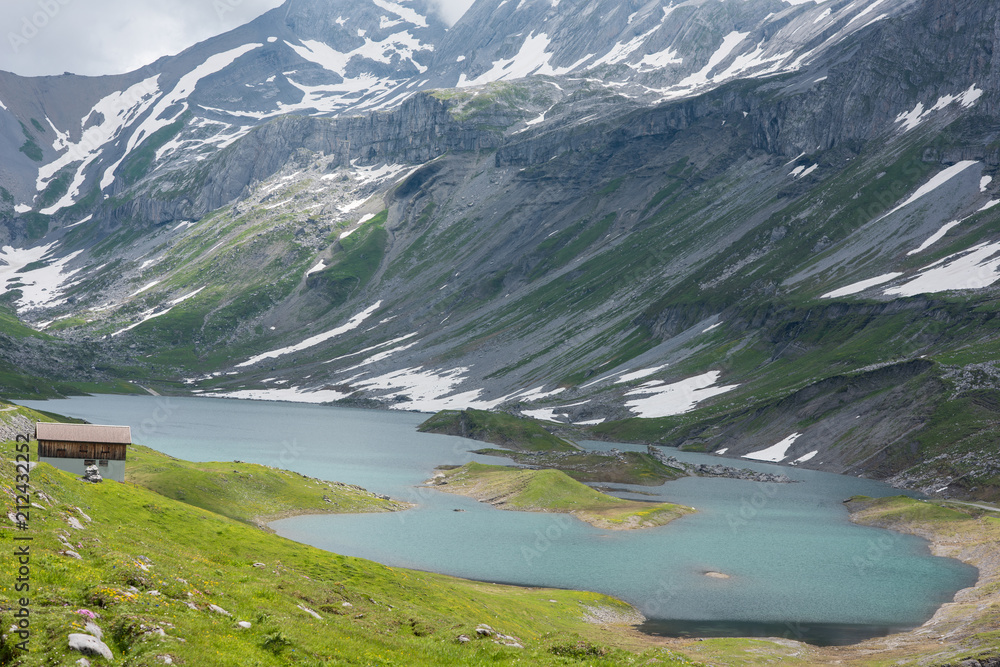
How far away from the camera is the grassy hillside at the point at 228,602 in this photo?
21.3 metres

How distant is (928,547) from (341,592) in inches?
2983

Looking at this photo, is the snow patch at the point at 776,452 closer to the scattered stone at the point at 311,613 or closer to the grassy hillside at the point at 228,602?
the grassy hillside at the point at 228,602

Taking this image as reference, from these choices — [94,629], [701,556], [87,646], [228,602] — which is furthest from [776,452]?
[87,646]

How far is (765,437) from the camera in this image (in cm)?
18000

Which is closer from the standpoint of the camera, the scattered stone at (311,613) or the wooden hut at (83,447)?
the scattered stone at (311,613)

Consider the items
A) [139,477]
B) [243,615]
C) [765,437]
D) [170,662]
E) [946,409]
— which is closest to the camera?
[170,662]

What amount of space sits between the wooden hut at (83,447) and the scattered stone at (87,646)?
123 feet

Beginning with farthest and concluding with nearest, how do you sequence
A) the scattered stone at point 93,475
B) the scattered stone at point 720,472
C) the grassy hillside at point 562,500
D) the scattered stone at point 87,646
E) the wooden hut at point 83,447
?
the scattered stone at point 720,472
the grassy hillside at point 562,500
the wooden hut at point 83,447
the scattered stone at point 93,475
the scattered stone at point 87,646

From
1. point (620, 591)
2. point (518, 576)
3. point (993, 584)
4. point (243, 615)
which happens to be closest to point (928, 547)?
point (993, 584)

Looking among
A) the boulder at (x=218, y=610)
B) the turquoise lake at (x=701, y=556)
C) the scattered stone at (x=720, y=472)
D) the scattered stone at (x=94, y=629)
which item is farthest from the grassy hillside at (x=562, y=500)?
the scattered stone at (x=94, y=629)

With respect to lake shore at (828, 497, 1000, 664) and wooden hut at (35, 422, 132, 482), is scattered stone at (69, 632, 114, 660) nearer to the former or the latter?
wooden hut at (35, 422, 132, 482)

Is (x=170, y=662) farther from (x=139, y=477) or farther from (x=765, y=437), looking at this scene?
(x=765, y=437)


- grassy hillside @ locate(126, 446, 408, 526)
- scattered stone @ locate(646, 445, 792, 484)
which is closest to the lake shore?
scattered stone @ locate(646, 445, 792, 484)

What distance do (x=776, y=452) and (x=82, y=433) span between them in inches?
5981
